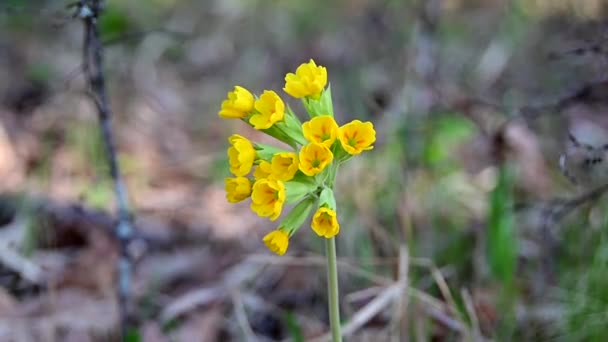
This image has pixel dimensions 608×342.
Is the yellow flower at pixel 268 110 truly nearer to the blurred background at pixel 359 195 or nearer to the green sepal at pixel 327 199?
the green sepal at pixel 327 199

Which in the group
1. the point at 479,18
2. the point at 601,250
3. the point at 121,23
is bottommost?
the point at 601,250

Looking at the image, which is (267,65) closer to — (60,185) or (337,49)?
(337,49)

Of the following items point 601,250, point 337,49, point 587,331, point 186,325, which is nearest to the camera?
point 587,331

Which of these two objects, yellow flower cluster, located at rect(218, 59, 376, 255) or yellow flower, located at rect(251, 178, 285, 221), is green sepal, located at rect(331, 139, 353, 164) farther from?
yellow flower, located at rect(251, 178, 285, 221)

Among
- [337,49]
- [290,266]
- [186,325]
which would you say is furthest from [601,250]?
[337,49]

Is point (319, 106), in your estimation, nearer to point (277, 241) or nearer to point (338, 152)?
point (338, 152)

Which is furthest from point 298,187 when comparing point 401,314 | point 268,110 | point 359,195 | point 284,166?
point 359,195

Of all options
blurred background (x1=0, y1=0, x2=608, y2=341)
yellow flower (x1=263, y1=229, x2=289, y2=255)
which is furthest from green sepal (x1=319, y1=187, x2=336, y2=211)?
blurred background (x1=0, y1=0, x2=608, y2=341)
